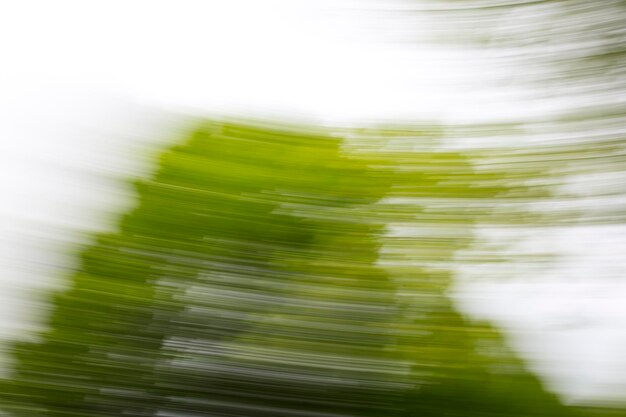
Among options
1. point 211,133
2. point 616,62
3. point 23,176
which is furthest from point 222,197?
point 616,62

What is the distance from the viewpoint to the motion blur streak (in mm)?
604

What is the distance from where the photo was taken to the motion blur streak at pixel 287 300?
604 mm

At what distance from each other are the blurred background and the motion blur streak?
27 millimetres

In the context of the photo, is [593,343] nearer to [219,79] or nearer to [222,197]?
[222,197]

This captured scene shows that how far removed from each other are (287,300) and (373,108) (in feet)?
0.87

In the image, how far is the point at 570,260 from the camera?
0.65 m

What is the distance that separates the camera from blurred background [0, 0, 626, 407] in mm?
636

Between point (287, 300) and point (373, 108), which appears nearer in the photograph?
point (287, 300)

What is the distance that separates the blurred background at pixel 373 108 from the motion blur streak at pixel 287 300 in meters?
0.03

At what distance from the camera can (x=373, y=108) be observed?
0.77 metres

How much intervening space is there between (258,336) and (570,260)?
1.02 ft

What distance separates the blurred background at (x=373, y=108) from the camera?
64cm

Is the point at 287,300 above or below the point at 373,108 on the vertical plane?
below

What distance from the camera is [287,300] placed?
64 centimetres
